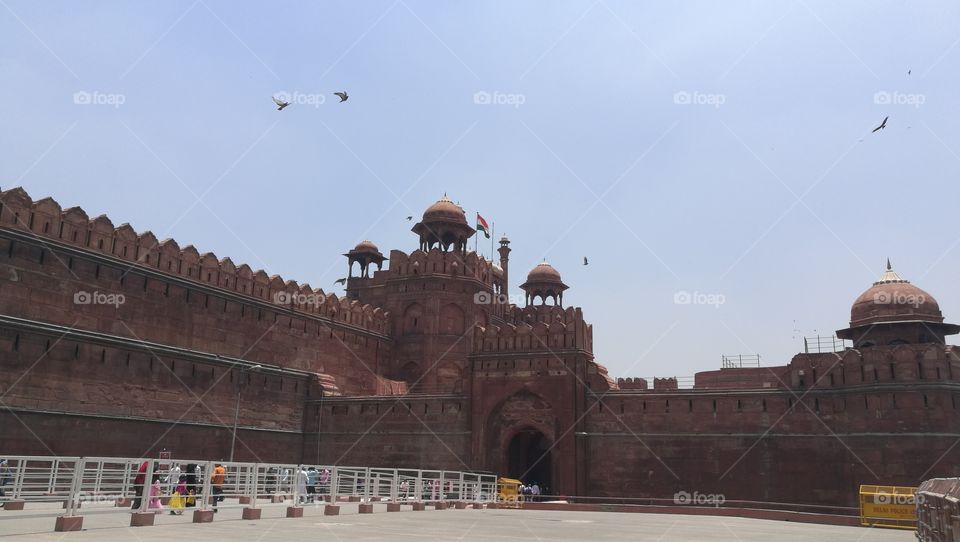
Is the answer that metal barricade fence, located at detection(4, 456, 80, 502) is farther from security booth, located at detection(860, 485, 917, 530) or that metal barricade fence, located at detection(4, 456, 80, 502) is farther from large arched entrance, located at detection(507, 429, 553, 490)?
security booth, located at detection(860, 485, 917, 530)

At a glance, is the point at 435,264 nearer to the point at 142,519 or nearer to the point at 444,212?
the point at 444,212

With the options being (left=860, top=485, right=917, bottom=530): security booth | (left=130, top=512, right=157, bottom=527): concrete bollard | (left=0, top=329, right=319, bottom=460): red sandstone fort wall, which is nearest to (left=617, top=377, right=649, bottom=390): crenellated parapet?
(left=860, top=485, right=917, bottom=530): security booth

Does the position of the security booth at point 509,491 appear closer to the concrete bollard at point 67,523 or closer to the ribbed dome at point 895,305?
the ribbed dome at point 895,305

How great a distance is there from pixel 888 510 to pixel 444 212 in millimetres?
29267

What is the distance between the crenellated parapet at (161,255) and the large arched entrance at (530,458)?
12.9m

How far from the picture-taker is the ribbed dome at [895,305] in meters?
29.6

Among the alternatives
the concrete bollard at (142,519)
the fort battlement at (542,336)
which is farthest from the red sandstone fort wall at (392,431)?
the concrete bollard at (142,519)

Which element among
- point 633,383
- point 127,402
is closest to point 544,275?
point 633,383

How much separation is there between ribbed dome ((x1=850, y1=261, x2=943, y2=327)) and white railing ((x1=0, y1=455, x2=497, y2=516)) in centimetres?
1726

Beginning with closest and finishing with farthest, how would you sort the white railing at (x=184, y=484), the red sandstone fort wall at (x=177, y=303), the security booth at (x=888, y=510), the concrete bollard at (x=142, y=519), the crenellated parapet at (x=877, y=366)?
the concrete bollard at (x=142, y=519), the white railing at (x=184, y=484), the security booth at (x=888, y=510), the crenellated parapet at (x=877, y=366), the red sandstone fort wall at (x=177, y=303)

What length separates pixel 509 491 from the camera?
95.3ft

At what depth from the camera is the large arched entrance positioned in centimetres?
3381

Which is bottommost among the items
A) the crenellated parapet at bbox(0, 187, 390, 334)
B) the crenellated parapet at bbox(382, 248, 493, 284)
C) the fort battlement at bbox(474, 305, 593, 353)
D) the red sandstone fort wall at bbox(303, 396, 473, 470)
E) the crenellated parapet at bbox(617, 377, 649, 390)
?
the red sandstone fort wall at bbox(303, 396, 473, 470)

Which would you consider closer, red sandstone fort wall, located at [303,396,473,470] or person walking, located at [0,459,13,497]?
person walking, located at [0,459,13,497]
